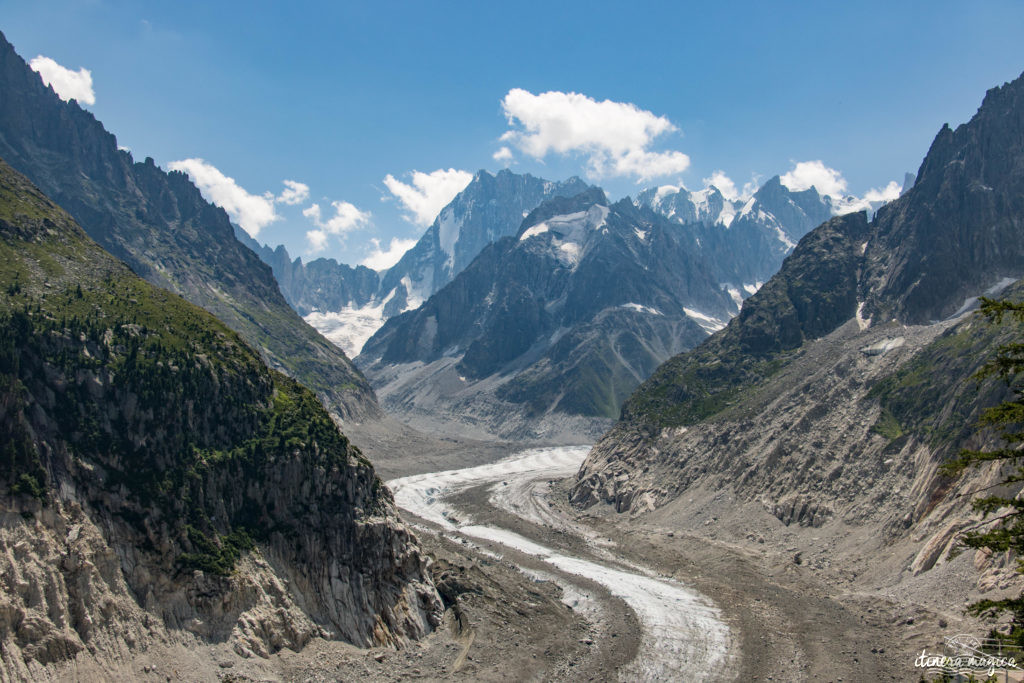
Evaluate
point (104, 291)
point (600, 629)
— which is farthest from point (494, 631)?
point (104, 291)

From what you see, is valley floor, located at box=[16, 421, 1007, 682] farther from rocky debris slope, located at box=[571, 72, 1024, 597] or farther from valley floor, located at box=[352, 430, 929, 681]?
rocky debris slope, located at box=[571, 72, 1024, 597]

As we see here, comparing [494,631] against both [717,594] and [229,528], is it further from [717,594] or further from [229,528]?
[717,594]

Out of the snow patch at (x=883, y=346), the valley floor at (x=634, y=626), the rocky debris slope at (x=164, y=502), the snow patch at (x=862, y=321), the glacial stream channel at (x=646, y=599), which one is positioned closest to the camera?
the rocky debris slope at (x=164, y=502)

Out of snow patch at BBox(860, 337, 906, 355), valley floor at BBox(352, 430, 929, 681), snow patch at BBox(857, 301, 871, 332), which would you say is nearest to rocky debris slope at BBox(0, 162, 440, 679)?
valley floor at BBox(352, 430, 929, 681)

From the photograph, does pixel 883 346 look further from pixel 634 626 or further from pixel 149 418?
pixel 149 418

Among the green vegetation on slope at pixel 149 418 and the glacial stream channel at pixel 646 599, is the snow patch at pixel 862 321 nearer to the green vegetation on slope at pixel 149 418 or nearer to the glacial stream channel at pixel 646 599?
the glacial stream channel at pixel 646 599

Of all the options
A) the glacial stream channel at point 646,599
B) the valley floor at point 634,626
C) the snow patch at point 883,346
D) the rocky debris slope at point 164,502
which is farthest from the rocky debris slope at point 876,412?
the rocky debris slope at point 164,502

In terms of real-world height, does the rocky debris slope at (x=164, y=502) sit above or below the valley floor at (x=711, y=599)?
above

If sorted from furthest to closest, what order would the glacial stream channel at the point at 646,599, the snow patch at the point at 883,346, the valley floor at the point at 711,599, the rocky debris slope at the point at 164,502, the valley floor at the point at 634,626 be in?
1. the snow patch at the point at 883,346
2. the glacial stream channel at the point at 646,599
3. the valley floor at the point at 711,599
4. the valley floor at the point at 634,626
5. the rocky debris slope at the point at 164,502
